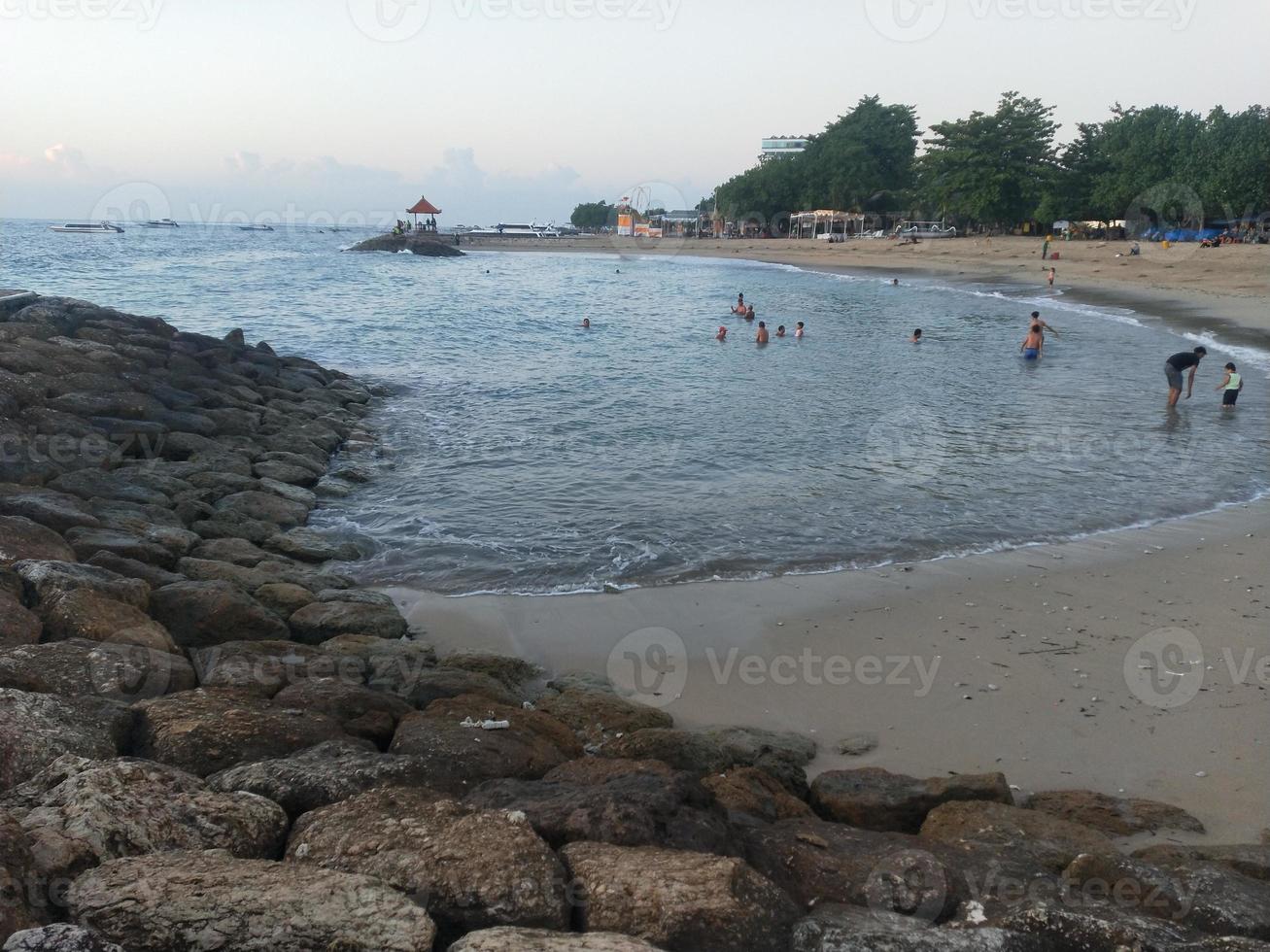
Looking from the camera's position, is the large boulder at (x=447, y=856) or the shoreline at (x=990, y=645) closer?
the large boulder at (x=447, y=856)

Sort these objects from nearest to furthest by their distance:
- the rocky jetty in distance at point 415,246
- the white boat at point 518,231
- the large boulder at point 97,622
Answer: the large boulder at point 97,622 → the rocky jetty in distance at point 415,246 → the white boat at point 518,231

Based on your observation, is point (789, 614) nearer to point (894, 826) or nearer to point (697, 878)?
point (894, 826)

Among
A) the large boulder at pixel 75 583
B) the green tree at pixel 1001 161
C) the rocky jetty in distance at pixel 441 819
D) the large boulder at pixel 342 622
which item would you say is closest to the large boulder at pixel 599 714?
the rocky jetty in distance at pixel 441 819

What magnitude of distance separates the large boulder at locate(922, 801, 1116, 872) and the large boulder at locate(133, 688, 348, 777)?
11.0 ft

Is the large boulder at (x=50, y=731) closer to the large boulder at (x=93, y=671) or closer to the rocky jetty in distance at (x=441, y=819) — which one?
the rocky jetty in distance at (x=441, y=819)

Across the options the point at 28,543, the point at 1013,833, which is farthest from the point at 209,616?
the point at 1013,833

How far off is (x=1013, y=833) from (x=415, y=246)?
310 feet

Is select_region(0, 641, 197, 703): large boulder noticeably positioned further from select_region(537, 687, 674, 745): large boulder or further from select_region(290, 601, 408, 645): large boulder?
select_region(537, 687, 674, 745): large boulder

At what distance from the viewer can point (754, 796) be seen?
16.2 ft

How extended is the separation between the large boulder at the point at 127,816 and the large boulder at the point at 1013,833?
333 cm

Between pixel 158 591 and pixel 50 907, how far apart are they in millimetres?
4234

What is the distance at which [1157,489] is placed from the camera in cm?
1236

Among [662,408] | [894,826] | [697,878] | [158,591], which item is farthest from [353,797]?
[662,408]

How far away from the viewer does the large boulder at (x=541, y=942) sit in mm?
3152
